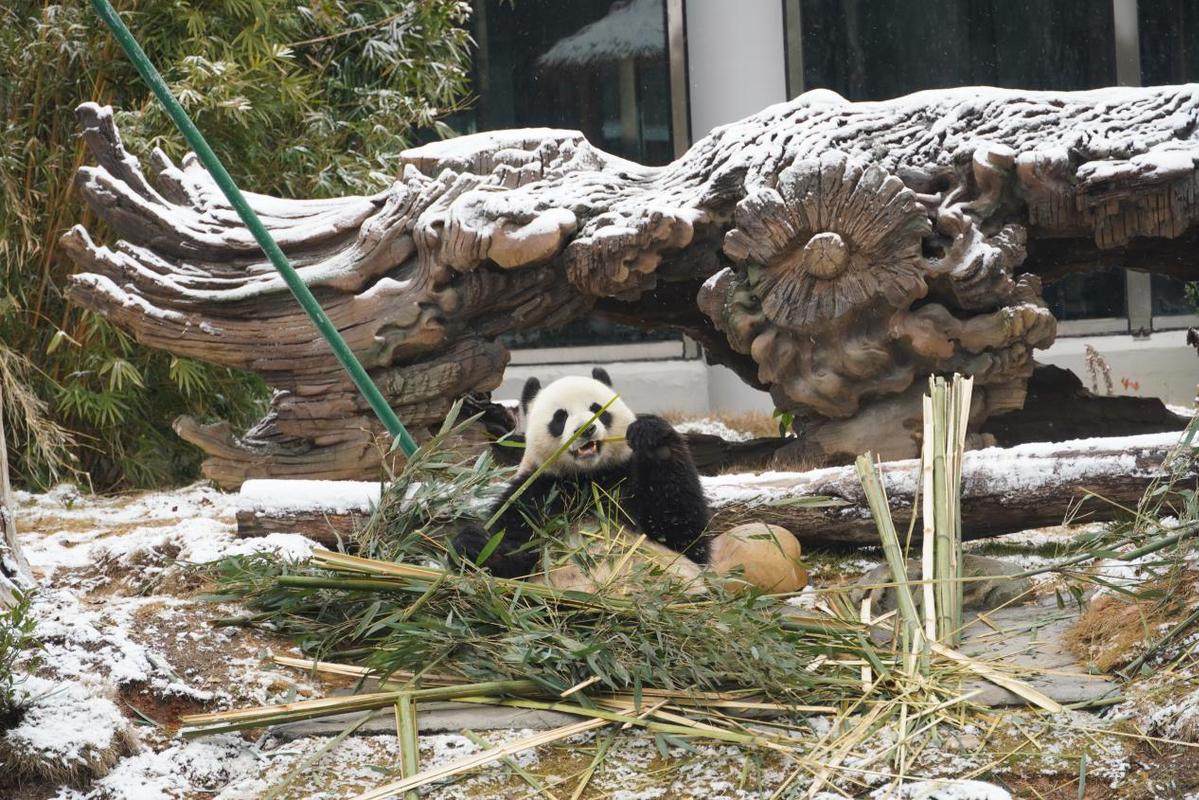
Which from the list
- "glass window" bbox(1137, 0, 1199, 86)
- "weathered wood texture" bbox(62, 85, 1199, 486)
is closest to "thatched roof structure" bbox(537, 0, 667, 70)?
"glass window" bbox(1137, 0, 1199, 86)

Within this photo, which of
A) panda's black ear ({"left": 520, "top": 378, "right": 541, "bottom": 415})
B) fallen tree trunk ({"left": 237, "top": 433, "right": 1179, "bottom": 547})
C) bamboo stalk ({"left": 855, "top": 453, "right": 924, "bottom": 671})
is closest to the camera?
bamboo stalk ({"left": 855, "top": 453, "right": 924, "bottom": 671})

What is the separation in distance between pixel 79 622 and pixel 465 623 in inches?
31.3

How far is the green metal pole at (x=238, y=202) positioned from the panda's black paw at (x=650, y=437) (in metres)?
0.53

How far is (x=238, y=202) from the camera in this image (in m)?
2.70

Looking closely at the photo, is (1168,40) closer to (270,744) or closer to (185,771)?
(270,744)

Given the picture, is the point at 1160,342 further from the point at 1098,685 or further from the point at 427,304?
the point at 1098,685

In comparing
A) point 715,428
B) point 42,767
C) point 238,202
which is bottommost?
point 715,428

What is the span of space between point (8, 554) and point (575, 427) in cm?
126

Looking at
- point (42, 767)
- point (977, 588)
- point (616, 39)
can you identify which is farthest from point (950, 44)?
point (42, 767)

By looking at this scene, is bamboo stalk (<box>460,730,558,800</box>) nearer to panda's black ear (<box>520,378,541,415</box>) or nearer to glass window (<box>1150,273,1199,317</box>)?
panda's black ear (<box>520,378,541,415</box>)

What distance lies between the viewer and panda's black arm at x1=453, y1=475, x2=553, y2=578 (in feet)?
8.96

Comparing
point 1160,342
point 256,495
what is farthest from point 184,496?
point 1160,342

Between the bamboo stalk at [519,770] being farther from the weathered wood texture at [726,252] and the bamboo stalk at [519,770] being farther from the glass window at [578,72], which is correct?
the glass window at [578,72]

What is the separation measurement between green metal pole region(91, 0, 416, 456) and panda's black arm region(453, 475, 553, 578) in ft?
0.86
